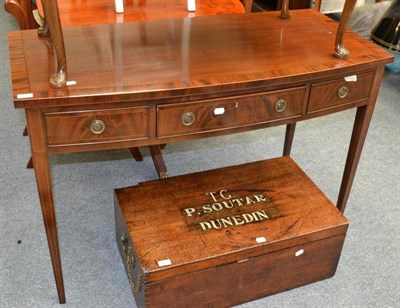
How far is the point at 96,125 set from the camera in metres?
1.45

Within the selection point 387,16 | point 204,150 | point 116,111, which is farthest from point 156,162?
point 387,16

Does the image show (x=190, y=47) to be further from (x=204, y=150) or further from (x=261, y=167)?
(x=204, y=150)

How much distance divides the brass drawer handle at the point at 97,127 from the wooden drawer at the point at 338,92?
664mm

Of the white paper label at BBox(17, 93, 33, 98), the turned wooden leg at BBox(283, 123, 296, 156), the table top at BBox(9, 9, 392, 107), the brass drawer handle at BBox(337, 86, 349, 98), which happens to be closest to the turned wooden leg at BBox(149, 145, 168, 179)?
the turned wooden leg at BBox(283, 123, 296, 156)

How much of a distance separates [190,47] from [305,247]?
0.79 meters

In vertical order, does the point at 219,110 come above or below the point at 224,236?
above

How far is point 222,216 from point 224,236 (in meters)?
0.10

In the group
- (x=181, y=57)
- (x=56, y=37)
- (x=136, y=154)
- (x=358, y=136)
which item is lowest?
(x=136, y=154)

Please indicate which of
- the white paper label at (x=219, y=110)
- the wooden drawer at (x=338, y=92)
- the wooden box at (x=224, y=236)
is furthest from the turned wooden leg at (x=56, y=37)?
the wooden drawer at (x=338, y=92)

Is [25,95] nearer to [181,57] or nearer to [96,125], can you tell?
[96,125]

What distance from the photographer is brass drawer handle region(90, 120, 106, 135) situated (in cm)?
145

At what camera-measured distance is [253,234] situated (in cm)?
172

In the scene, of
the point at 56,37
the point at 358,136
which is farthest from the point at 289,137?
the point at 56,37

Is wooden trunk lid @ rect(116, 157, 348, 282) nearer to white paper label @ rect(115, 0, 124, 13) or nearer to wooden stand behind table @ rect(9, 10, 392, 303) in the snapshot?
wooden stand behind table @ rect(9, 10, 392, 303)
